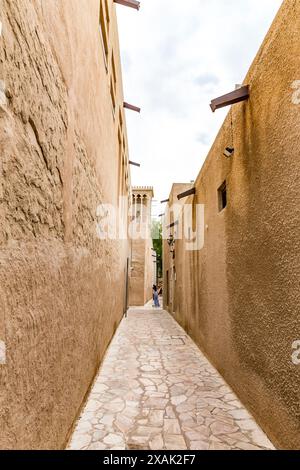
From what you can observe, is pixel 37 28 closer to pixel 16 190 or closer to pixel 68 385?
pixel 16 190

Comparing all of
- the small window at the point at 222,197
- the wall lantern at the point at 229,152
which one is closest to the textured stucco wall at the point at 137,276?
the small window at the point at 222,197

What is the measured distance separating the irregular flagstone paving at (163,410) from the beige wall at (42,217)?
0.40 m

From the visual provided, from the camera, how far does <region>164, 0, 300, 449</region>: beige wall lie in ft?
7.77

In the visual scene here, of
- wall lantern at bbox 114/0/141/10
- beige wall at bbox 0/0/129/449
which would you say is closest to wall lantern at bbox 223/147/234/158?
beige wall at bbox 0/0/129/449

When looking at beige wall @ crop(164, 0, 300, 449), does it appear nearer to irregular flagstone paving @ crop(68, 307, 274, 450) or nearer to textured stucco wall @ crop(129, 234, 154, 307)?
irregular flagstone paving @ crop(68, 307, 274, 450)

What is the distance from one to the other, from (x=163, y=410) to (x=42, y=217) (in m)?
2.81

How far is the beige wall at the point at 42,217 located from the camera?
1.39 m

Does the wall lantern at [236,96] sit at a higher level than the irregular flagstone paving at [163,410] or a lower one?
higher

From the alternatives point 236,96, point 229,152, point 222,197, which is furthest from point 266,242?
point 222,197

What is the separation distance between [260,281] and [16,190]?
8.34 feet

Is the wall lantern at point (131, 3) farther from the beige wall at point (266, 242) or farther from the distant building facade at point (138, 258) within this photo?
the distant building facade at point (138, 258)

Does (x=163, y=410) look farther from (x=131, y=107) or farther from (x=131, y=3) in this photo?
(x=131, y=107)

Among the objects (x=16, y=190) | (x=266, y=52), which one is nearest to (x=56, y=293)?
(x=16, y=190)

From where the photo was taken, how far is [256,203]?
3119 mm
